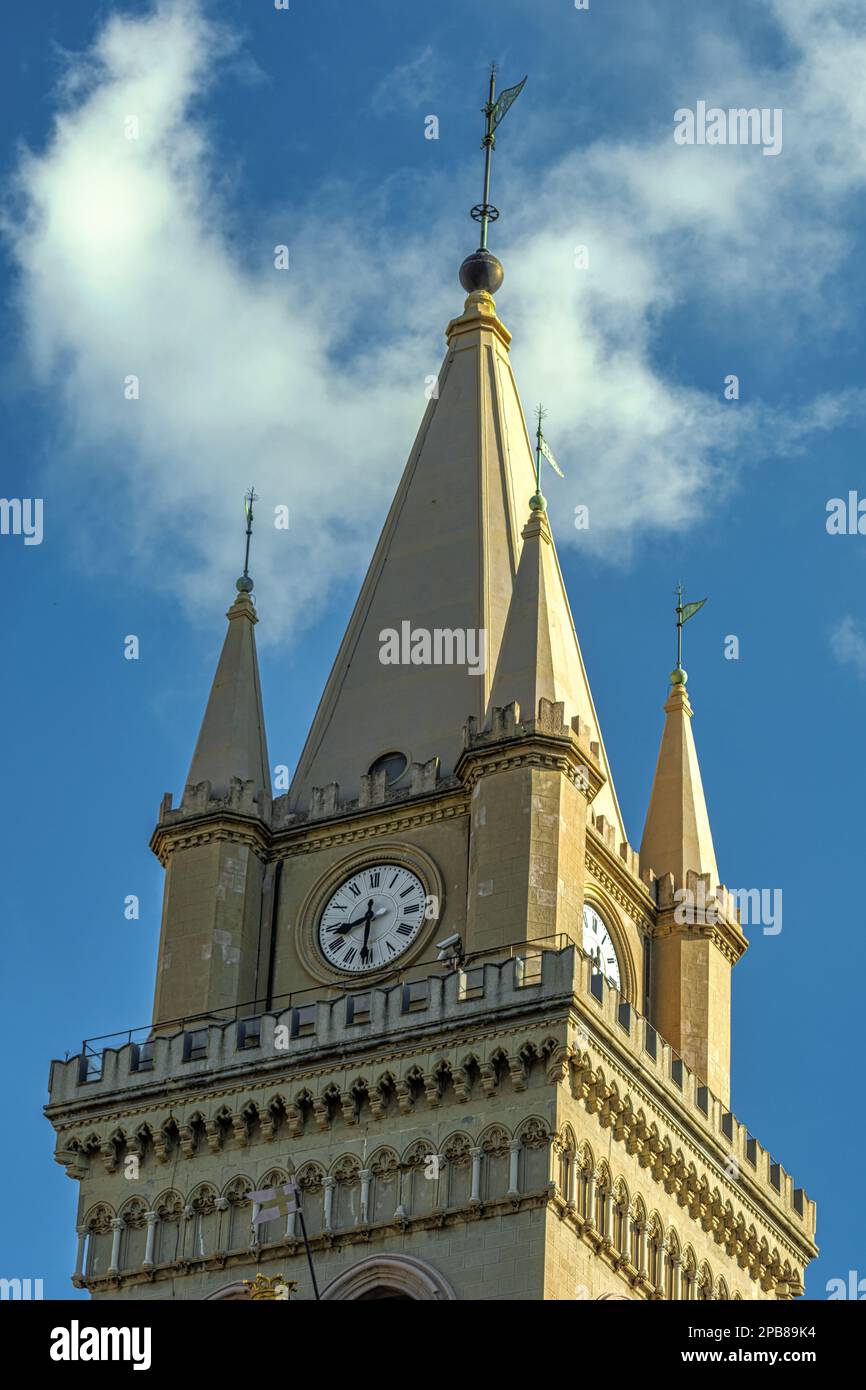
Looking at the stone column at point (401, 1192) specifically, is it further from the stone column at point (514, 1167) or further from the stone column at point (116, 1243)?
the stone column at point (116, 1243)

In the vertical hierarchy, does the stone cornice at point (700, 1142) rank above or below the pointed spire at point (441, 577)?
below

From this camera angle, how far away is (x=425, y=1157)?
6262 centimetres

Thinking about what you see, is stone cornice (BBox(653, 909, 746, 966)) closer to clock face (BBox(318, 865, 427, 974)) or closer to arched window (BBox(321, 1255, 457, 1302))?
clock face (BBox(318, 865, 427, 974))

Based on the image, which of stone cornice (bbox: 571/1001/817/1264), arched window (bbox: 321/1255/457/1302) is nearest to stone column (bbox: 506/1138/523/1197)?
arched window (bbox: 321/1255/457/1302)

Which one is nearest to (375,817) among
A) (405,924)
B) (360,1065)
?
(405,924)

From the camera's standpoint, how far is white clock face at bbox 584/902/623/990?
6856cm

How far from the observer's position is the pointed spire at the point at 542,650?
224 ft

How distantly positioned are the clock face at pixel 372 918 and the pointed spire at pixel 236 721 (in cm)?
Result: 325

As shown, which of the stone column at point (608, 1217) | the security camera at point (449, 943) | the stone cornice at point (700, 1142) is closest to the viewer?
the stone column at point (608, 1217)

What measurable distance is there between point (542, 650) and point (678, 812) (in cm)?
745

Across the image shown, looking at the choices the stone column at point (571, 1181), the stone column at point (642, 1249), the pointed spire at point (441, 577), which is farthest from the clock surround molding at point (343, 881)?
the stone column at point (642, 1249)

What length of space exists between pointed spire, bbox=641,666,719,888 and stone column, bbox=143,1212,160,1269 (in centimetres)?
1454
